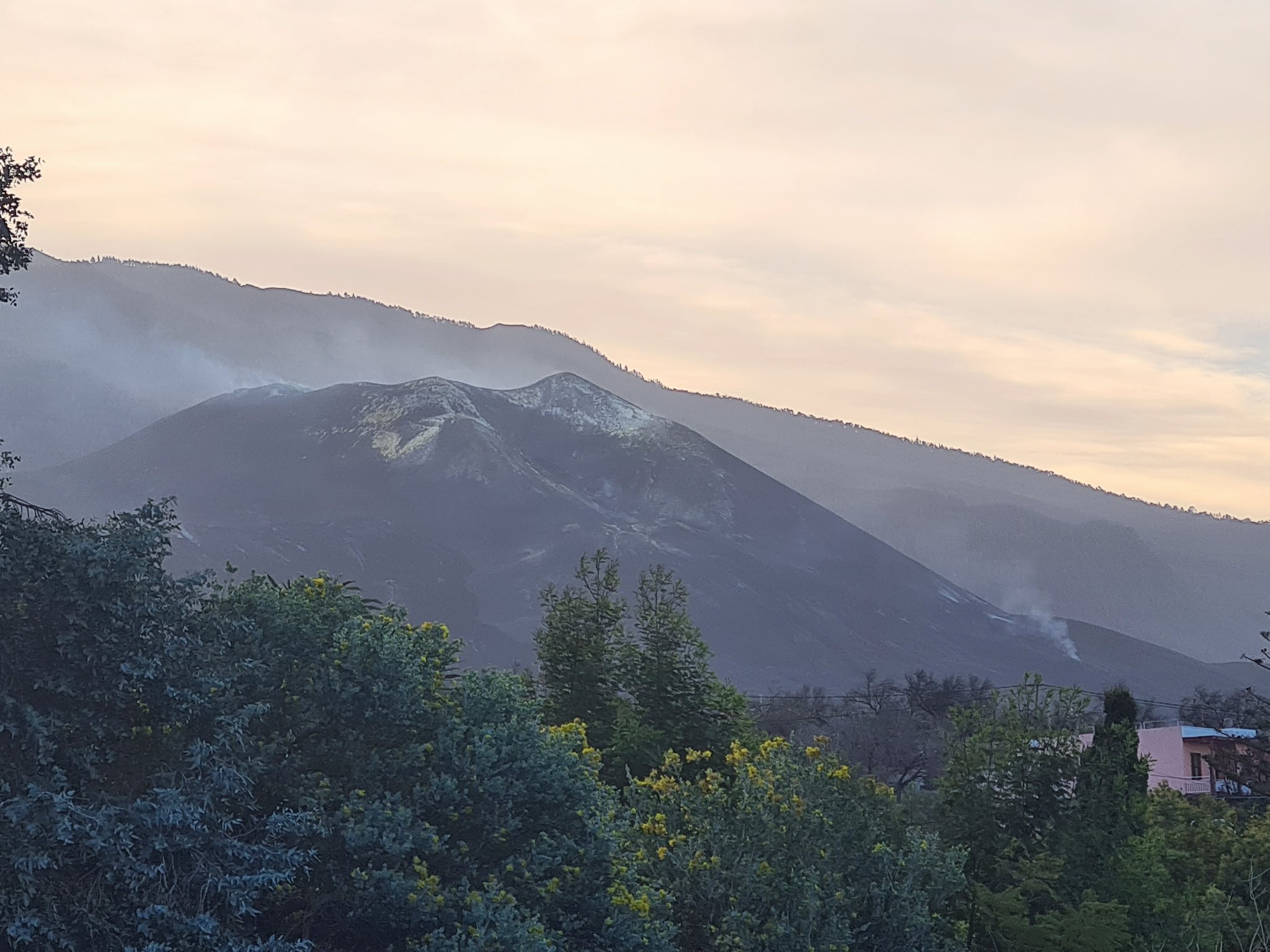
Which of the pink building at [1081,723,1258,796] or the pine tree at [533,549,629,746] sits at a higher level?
the pine tree at [533,549,629,746]

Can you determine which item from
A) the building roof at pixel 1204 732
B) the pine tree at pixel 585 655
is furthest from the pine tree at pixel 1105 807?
the building roof at pixel 1204 732

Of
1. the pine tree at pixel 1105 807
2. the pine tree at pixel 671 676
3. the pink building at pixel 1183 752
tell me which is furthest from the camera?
the pink building at pixel 1183 752

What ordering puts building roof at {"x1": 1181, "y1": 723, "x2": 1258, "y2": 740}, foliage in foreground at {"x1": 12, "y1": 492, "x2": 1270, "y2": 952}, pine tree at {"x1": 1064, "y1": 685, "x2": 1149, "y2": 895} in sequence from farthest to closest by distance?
building roof at {"x1": 1181, "y1": 723, "x2": 1258, "y2": 740} < pine tree at {"x1": 1064, "y1": 685, "x2": 1149, "y2": 895} < foliage in foreground at {"x1": 12, "y1": 492, "x2": 1270, "y2": 952}

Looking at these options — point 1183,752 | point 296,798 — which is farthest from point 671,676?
point 1183,752

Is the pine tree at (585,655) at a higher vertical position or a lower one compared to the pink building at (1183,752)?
higher

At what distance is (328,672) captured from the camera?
44.5ft

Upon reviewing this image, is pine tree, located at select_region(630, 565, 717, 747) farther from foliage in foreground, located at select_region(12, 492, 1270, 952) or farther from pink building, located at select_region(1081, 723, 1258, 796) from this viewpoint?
pink building, located at select_region(1081, 723, 1258, 796)

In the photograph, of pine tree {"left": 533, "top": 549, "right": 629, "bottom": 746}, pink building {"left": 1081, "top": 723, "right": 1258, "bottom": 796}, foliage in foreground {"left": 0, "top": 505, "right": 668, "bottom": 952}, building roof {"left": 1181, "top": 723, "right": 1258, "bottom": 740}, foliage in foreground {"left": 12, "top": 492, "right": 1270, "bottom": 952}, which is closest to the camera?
foliage in foreground {"left": 0, "top": 505, "right": 668, "bottom": 952}

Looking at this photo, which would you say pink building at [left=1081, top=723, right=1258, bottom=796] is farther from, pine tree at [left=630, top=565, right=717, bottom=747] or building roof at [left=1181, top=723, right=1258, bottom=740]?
pine tree at [left=630, top=565, right=717, bottom=747]

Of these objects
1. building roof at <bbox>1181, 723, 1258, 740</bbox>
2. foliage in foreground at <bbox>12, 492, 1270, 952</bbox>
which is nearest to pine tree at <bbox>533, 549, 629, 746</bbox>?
foliage in foreground at <bbox>12, 492, 1270, 952</bbox>

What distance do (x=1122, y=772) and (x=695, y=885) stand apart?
9.20 metres

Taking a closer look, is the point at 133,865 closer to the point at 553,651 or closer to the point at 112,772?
the point at 112,772

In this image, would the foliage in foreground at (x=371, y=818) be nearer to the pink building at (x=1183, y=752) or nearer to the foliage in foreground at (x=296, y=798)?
the foliage in foreground at (x=296, y=798)

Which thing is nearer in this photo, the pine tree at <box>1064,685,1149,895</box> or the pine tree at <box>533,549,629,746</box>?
the pine tree at <box>1064,685,1149,895</box>
